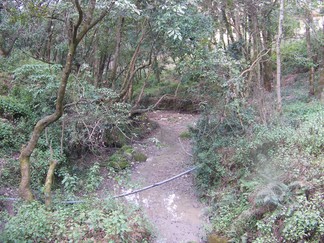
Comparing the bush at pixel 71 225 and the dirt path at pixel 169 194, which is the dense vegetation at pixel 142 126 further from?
the dirt path at pixel 169 194

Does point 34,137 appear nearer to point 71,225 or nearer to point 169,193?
point 71,225

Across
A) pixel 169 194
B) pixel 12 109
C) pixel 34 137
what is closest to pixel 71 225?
pixel 34 137

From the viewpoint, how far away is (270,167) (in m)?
6.46

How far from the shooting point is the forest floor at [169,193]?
264 inches

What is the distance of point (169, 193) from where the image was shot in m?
8.14

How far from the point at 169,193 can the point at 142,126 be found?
4168mm

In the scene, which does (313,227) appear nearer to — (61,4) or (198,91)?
(198,91)

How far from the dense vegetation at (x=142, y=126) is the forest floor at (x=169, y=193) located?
39 centimetres

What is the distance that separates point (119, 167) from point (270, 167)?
3972 millimetres

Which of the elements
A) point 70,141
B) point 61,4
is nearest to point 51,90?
point 70,141

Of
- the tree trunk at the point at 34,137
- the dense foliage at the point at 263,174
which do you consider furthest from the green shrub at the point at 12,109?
the dense foliage at the point at 263,174

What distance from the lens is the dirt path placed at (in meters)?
6.71

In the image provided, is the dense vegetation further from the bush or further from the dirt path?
the dirt path

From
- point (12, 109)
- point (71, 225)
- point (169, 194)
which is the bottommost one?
point (169, 194)
